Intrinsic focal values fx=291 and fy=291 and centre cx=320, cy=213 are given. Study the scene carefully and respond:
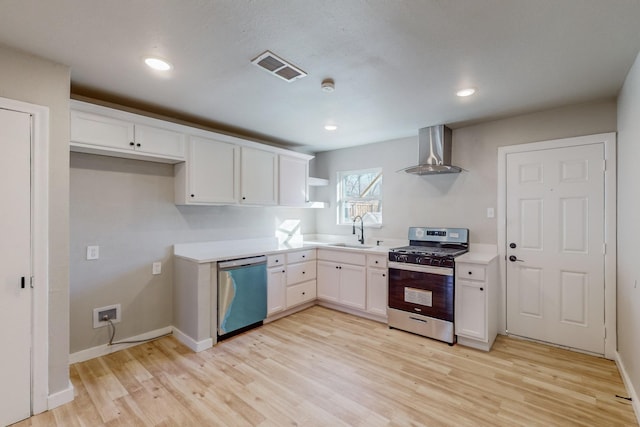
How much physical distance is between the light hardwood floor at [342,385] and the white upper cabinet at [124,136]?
6.18 ft

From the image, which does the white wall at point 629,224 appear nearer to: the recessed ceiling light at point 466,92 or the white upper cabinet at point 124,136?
the recessed ceiling light at point 466,92

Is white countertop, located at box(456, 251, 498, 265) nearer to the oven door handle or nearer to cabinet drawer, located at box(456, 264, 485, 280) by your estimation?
cabinet drawer, located at box(456, 264, 485, 280)

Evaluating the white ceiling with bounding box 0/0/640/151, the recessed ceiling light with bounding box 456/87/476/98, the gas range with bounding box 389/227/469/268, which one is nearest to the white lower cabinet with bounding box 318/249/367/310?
the gas range with bounding box 389/227/469/268

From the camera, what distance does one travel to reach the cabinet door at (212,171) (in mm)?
3082

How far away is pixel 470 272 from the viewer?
2.88 metres

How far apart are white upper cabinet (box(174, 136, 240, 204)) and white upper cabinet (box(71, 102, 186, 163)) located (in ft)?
0.48

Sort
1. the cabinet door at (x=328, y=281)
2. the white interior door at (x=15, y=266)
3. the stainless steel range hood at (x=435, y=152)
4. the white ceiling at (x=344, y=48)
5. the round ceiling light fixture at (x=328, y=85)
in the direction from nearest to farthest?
the white ceiling at (x=344, y=48), the white interior door at (x=15, y=266), the round ceiling light fixture at (x=328, y=85), the stainless steel range hood at (x=435, y=152), the cabinet door at (x=328, y=281)

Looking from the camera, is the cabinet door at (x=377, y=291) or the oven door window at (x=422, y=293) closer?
the oven door window at (x=422, y=293)

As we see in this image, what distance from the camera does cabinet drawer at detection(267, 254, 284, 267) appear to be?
11.3ft

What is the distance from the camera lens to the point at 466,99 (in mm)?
2672

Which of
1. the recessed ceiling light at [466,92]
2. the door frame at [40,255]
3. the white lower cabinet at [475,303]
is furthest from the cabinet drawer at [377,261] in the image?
the door frame at [40,255]

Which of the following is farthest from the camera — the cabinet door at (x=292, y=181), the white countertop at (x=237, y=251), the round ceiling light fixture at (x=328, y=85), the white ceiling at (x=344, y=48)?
the cabinet door at (x=292, y=181)

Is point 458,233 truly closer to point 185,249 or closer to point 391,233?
point 391,233

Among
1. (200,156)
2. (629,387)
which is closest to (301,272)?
(200,156)
